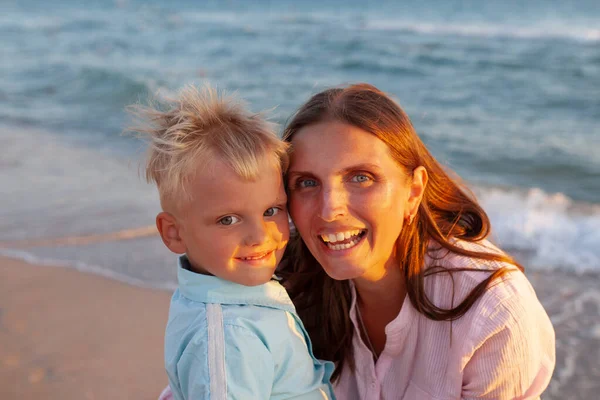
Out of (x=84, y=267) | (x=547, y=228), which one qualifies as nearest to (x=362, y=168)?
(x=84, y=267)

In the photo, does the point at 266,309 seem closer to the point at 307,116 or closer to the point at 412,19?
the point at 307,116

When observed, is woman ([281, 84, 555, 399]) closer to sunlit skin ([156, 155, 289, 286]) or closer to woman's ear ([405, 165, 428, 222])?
woman's ear ([405, 165, 428, 222])

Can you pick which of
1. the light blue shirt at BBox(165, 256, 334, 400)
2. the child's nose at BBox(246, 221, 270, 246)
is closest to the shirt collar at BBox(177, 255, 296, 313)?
the light blue shirt at BBox(165, 256, 334, 400)

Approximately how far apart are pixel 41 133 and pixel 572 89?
8.93m

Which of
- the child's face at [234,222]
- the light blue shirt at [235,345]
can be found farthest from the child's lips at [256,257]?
the light blue shirt at [235,345]

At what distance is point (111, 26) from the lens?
73.3 ft

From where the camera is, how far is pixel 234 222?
228 cm

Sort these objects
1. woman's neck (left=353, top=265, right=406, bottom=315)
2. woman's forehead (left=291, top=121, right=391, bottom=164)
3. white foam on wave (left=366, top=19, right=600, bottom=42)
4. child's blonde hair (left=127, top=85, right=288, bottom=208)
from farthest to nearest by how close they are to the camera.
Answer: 1. white foam on wave (left=366, top=19, right=600, bottom=42)
2. woman's neck (left=353, top=265, right=406, bottom=315)
3. woman's forehead (left=291, top=121, right=391, bottom=164)
4. child's blonde hair (left=127, top=85, right=288, bottom=208)

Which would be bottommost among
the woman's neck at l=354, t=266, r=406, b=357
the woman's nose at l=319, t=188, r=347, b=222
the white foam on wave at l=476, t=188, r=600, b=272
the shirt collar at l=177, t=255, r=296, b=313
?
the white foam on wave at l=476, t=188, r=600, b=272

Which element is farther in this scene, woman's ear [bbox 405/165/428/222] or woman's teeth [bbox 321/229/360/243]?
woman's ear [bbox 405/165/428/222]

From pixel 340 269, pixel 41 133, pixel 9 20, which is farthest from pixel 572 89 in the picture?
pixel 9 20

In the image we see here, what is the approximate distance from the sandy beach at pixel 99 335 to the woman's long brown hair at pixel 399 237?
1247mm

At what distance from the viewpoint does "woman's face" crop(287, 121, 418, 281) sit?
233 cm

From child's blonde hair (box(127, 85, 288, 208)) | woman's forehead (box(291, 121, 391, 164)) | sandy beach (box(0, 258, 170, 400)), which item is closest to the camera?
child's blonde hair (box(127, 85, 288, 208))
